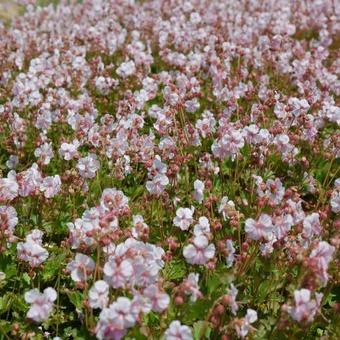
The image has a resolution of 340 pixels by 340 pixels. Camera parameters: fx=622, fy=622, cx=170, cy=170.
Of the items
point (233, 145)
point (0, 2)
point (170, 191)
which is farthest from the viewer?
point (0, 2)

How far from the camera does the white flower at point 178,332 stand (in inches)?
103

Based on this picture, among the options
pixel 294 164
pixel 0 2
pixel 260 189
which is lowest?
pixel 0 2

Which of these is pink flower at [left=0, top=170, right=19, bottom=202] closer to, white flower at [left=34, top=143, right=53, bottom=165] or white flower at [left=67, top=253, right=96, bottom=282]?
white flower at [left=34, top=143, right=53, bottom=165]

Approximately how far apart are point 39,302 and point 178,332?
0.64m

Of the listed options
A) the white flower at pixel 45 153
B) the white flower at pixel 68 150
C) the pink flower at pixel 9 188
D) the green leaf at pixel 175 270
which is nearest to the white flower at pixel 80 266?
the green leaf at pixel 175 270

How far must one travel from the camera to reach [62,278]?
369 cm

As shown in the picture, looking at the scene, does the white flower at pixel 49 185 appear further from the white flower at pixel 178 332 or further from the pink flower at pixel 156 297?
the white flower at pixel 178 332

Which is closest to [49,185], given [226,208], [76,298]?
[76,298]

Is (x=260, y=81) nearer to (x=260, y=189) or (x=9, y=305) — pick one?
(x=260, y=189)

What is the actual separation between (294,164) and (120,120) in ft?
4.46

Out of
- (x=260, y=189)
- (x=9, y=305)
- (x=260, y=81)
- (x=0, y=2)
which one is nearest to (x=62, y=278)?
(x=9, y=305)

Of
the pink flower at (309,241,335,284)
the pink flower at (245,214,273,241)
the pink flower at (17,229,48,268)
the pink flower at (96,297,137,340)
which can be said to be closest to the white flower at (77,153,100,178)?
the pink flower at (17,229,48,268)

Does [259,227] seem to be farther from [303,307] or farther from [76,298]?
[76,298]

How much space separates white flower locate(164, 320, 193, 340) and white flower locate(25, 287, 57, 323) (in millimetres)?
554
